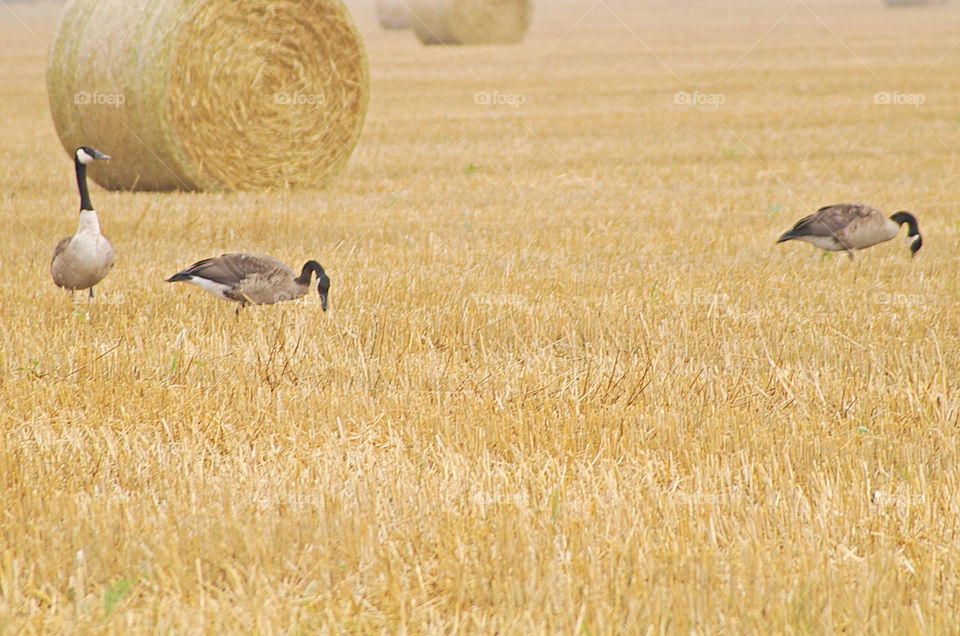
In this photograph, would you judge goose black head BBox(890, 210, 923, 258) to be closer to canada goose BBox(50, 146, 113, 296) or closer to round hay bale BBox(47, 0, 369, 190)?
canada goose BBox(50, 146, 113, 296)

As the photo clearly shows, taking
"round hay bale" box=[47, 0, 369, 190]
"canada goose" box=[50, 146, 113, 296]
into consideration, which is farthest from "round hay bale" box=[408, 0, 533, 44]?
"canada goose" box=[50, 146, 113, 296]

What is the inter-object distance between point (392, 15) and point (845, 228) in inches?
1642

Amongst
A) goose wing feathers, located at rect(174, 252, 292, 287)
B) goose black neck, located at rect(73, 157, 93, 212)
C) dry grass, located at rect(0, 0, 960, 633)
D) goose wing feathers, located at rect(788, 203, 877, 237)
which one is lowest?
dry grass, located at rect(0, 0, 960, 633)

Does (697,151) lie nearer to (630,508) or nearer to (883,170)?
(883,170)

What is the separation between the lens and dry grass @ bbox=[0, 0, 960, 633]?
3596mm

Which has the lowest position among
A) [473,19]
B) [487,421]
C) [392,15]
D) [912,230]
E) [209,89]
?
[487,421]

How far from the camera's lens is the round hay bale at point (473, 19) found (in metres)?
37.6

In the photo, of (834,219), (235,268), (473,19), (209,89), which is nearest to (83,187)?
(235,268)

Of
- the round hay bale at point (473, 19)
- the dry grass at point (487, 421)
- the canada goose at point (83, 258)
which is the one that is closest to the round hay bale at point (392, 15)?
the round hay bale at point (473, 19)

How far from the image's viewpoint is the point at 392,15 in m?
48.2

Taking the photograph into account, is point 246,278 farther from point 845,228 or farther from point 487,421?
point 845,228

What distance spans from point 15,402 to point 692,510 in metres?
3.23

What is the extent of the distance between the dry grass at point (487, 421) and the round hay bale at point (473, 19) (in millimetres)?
26075

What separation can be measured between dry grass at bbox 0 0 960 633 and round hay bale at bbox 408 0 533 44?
26075 mm
